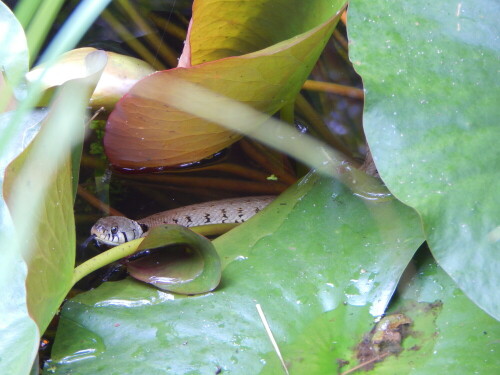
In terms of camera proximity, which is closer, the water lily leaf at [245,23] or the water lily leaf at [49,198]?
the water lily leaf at [49,198]

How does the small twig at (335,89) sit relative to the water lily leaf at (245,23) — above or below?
below

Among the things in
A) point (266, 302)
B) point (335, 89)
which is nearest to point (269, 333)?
point (266, 302)

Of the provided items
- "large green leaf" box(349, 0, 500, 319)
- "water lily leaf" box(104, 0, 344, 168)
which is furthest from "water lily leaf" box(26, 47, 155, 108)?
"large green leaf" box(349, 0, 500, 319)

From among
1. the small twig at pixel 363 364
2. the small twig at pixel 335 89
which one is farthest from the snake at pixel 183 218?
the small twig at pixel 363 364

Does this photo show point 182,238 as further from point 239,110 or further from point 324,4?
point 324,4

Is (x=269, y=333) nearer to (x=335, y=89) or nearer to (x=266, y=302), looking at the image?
(x=266, y=302)

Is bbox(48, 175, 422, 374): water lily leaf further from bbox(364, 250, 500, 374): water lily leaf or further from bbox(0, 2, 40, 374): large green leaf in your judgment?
bbox(0, 2, 40, 374): large green leaf

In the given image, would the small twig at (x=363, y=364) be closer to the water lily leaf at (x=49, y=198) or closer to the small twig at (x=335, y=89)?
the water lily leaf at (x=49, y=198)

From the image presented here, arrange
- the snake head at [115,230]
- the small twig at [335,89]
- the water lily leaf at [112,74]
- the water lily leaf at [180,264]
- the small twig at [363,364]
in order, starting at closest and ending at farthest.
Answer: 1. the small twig at [363,364]
2. the water lily leaf at [180,264]
3. the water lily leaf at [112,74]
4. the snake head at [115,230]
5. the small twig at [335,89]
